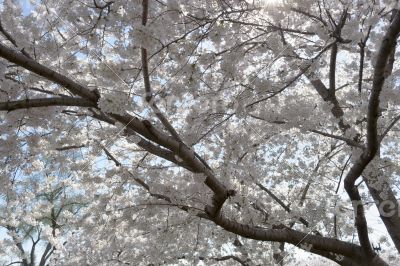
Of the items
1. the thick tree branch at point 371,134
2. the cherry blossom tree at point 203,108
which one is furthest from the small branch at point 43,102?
the thick tree branch at point 371,134

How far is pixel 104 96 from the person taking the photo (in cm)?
271

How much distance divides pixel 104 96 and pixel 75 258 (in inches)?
360

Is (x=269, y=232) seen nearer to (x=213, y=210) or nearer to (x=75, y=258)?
(x=213, y=210)

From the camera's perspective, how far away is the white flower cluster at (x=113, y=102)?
2699 millimetres

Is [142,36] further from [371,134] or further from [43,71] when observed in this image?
[371,134]

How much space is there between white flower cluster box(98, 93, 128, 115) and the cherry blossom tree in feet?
0.03

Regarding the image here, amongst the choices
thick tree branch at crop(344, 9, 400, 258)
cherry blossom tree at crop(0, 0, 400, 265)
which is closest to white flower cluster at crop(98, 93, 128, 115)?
cherry blossom tree at crop(0, 0, 400, 265)

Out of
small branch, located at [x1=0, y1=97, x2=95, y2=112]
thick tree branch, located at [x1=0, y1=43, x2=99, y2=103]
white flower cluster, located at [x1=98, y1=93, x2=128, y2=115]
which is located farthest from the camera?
small branch, located at [x1=0, y1=97, x2=95, y2=112]

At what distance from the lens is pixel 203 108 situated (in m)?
4.51

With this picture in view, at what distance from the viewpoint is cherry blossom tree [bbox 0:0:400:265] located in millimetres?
3396

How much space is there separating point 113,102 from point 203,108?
6.21ft

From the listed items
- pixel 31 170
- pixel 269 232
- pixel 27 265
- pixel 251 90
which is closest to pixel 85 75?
pixel 31 170

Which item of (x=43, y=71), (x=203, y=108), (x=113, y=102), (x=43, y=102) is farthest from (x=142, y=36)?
(x=203, y=108)

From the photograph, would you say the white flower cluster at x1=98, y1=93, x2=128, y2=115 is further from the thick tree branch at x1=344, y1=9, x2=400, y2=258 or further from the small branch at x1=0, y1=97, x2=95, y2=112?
the thick tree branch at x1=344, y1=9, x2=400, y2=258
